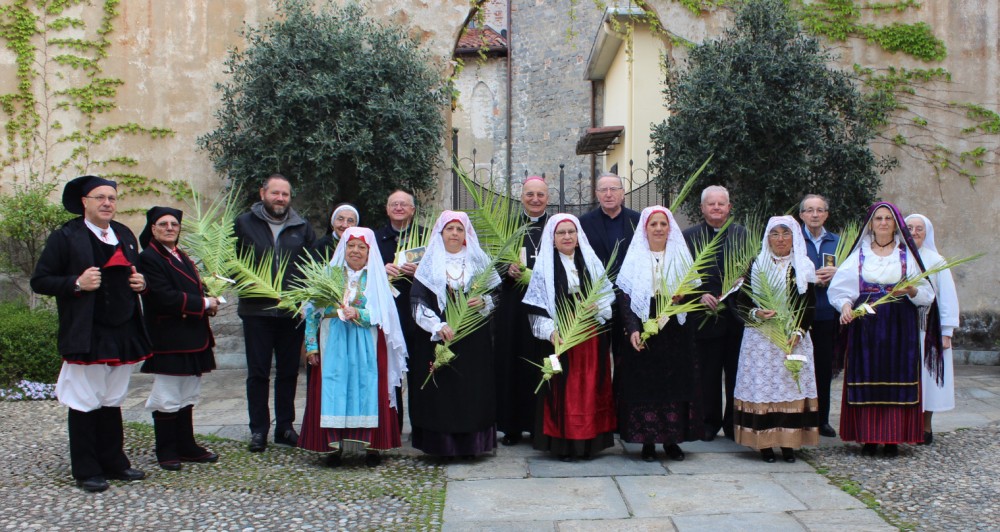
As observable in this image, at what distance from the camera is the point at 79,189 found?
493 centimetres

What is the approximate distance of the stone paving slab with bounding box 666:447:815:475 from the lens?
521cm

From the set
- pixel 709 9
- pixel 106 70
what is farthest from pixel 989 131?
pixel 106 70

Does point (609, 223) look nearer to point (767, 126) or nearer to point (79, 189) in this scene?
point (767, 126)

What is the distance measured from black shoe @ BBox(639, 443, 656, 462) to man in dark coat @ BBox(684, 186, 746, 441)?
58cm

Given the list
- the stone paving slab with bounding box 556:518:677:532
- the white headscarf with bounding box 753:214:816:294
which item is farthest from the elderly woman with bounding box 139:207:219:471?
the white headscarf with bounding box 753:214:816:294

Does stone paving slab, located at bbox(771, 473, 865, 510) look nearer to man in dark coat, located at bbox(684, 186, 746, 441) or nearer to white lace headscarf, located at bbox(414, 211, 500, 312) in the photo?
man in dark coat, located at bbox(684, 186, 746, 441)

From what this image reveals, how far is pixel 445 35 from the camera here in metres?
9.40

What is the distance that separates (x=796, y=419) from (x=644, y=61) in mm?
10618

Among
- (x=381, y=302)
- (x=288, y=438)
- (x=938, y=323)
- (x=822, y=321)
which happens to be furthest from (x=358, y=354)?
(x=938, y=323)

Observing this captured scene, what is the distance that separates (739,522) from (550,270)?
6.55 feet

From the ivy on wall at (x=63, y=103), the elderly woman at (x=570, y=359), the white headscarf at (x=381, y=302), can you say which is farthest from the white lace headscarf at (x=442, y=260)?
the ivy on wall at (x=63, y=103)

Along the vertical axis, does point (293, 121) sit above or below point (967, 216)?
above

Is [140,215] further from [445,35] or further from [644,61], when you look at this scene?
[644,61]

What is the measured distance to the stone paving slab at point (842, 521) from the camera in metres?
4.07
